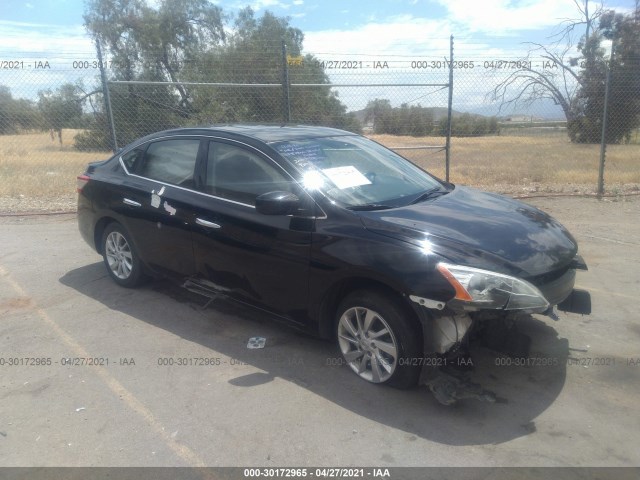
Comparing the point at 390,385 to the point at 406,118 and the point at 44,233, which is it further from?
the point at 406,118

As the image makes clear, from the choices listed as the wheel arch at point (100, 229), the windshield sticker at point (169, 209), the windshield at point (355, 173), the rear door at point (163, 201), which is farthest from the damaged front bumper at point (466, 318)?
the wheel arch at point (100, 229)

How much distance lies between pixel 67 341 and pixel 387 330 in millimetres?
2617

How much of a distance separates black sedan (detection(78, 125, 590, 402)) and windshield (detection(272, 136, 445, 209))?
2 cm

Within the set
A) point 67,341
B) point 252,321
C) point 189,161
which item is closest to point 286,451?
point 252,321

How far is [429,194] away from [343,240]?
116 centimetres

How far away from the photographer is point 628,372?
3.69 m

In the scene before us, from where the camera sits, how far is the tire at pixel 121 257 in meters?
5.13

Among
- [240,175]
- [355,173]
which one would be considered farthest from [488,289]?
[240,175]

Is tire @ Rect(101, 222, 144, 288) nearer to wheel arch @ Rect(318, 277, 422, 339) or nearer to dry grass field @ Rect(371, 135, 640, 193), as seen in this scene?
wheel arch @ Rect(318, 277, 422, 339)

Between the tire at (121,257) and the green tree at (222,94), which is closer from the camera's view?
the tire at (121,257)

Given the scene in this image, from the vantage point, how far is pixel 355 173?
13.6 feet

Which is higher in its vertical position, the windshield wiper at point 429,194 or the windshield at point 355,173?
the windshield at point 355,173

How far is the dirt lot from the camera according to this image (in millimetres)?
2900

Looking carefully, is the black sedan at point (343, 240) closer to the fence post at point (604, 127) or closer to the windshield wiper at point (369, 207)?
the windshield wiper at point (369, 207)
